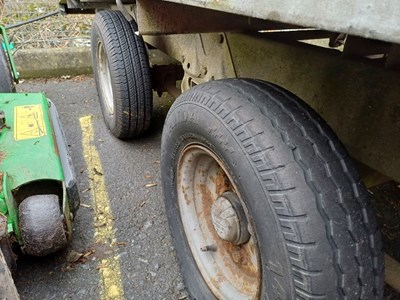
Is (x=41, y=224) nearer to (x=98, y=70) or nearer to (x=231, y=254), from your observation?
(x=231, y=254)

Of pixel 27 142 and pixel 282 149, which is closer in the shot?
pixel 282 149

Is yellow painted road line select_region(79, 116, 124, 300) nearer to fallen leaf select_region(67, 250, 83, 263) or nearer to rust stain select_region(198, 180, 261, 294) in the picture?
fallen leaf select_region(67, 250, 83, 263)

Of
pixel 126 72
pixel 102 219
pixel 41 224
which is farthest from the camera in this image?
pixel 126 72

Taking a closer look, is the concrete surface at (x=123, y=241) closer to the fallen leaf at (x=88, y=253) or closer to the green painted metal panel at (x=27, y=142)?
the fallen leaf at (x=88, y=253)

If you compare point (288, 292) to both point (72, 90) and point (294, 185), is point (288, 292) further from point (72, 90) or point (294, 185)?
point (72, 90)

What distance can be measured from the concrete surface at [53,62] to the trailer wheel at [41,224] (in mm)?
3812

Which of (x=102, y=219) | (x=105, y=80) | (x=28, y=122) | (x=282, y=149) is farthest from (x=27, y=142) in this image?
(x=282, y=149)

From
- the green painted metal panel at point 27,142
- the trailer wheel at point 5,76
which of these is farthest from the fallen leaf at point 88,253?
the trailer wheel at point 5,76

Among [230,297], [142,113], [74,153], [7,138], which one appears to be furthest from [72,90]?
[230,297]

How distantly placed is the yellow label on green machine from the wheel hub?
4.54ft

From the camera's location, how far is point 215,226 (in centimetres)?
160

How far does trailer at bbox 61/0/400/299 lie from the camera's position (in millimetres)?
1045

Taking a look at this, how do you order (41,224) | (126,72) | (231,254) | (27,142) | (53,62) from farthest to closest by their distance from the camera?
(53,62) < (126,72) < (27,142) < (41,224) < (231,254)

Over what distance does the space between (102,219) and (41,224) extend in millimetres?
693
